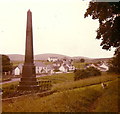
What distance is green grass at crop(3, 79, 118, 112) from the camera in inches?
229

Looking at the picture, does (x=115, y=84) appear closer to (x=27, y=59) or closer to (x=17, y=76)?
(x=17, y=76)

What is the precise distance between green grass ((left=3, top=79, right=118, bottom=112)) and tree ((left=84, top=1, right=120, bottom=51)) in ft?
6.73

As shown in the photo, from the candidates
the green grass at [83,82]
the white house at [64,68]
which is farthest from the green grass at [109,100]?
the white house at [64,68]

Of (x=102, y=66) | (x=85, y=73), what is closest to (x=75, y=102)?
(x=85, y=73)

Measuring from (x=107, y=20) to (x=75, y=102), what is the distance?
4131 mm

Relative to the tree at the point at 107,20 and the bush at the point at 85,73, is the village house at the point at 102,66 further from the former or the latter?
the tree at the point at 107,20

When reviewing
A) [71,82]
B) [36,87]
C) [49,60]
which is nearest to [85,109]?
[71,82]

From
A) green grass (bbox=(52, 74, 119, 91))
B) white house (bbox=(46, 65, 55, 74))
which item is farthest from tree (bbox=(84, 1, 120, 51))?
white house (bbox=(46, 65, 55, 74))

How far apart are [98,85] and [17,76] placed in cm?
392

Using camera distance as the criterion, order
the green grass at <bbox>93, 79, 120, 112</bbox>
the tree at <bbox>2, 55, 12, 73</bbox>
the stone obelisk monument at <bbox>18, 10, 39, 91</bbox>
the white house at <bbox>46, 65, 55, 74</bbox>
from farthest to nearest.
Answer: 1. the stone obelisk monument at <bbox>18, 10, 39, 91</bbox>
2. the white house at <bbox>46, 65, 55, 74</bbox>
3. the tree at <bbox>2, 55, 12, 73</bbox>
4. the green grass at <bbox>93, 79, 120, 112</bbox>

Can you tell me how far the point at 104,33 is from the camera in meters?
9.20

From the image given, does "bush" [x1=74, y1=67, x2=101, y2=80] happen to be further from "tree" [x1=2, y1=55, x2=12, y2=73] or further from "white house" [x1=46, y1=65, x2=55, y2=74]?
"tree" [x1=2, y1=55, x2=12, y2=73]

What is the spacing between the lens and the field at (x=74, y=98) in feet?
19.5

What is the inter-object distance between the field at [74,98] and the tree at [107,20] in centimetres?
164
